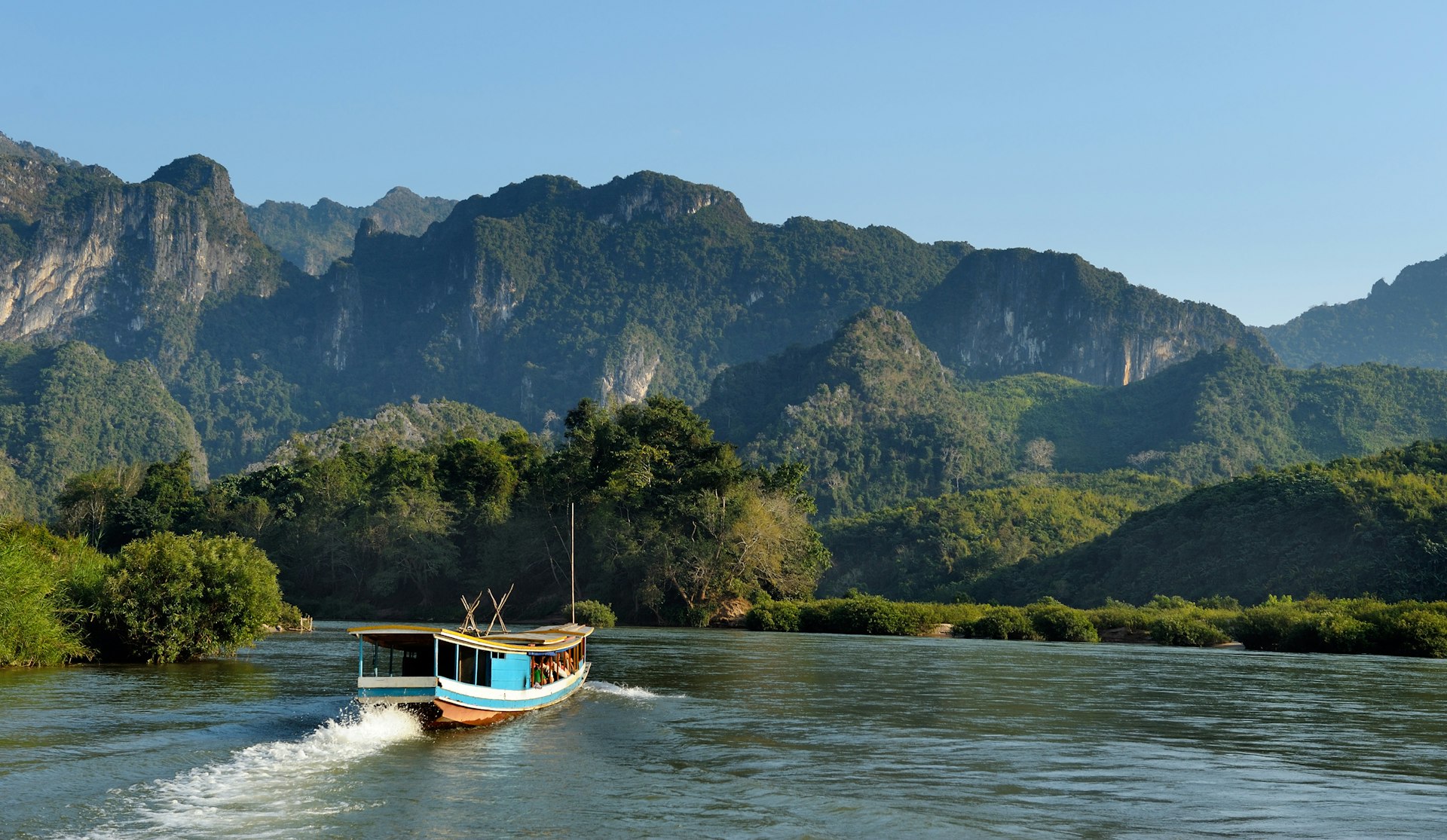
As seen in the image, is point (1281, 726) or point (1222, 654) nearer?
point (1281, 726)

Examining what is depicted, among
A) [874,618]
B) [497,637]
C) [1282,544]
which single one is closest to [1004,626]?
[874,618]

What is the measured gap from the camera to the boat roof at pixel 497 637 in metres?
25.9

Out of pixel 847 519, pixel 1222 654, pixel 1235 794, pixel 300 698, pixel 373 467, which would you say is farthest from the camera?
pixel 847 519

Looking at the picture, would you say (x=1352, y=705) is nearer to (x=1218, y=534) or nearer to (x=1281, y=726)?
(x=1281, y=726)

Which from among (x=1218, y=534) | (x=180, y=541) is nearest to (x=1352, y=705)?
(x=180, y=541)

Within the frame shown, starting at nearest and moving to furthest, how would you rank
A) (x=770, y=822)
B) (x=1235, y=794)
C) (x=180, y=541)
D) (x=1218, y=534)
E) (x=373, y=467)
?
(x=770, y=822)
(x=1235, y=794)
(x=180, y=541)
(x=1218, y=534)
(x=373, y=467)

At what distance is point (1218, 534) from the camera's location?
3450 inches

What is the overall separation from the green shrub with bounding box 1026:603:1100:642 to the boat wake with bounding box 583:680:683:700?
37.4 metres

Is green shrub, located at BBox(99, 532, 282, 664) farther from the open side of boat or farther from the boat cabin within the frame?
the open side of boat

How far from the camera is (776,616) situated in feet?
246

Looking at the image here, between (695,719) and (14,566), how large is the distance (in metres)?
19.6

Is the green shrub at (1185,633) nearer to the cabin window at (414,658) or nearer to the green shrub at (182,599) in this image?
the green shrub at (182,599)

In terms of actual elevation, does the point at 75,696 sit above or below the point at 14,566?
below

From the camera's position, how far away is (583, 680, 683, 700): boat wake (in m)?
34.6
